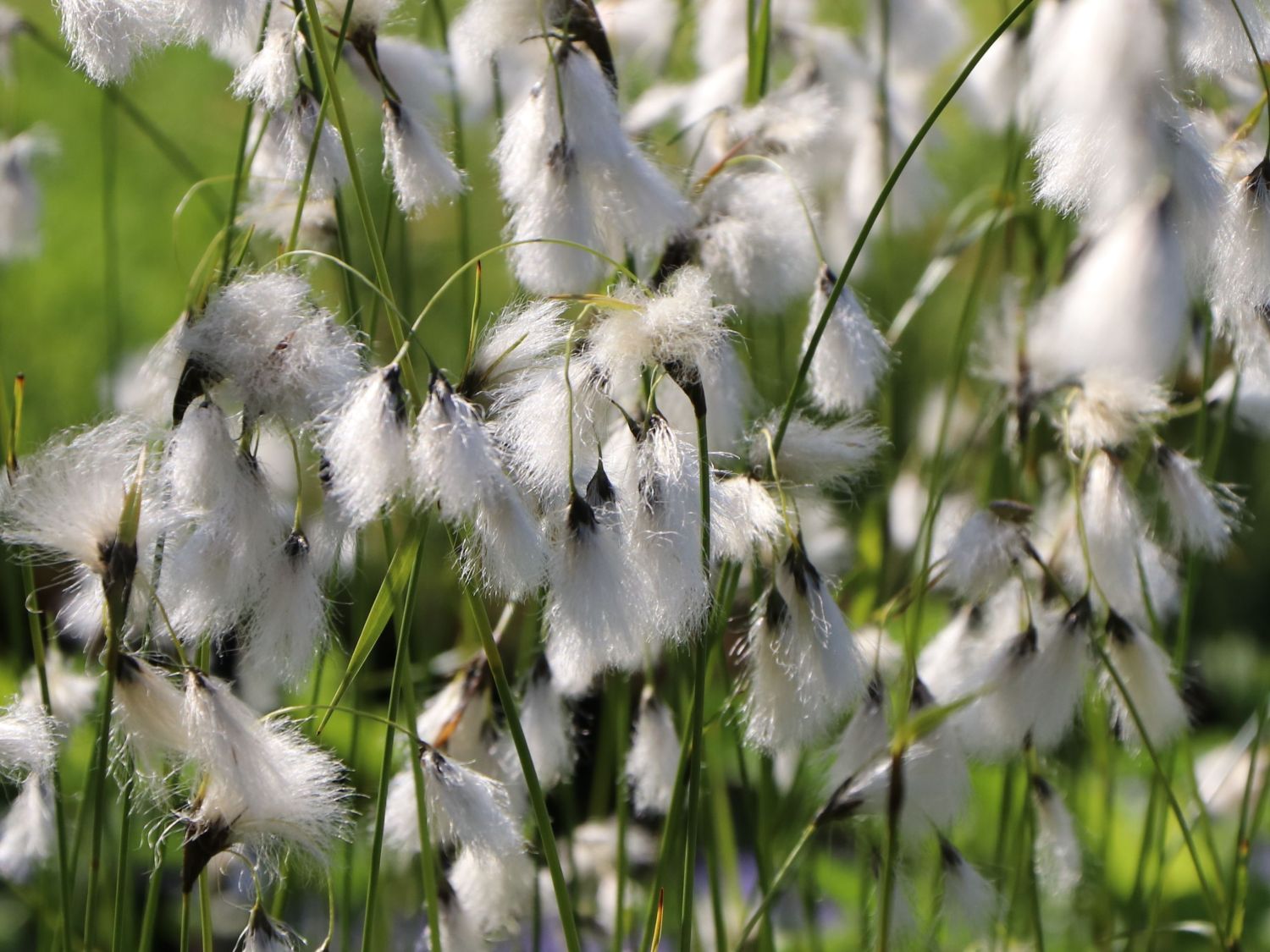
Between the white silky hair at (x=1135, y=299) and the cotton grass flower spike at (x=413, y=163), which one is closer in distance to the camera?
the white silky hair at (x=1135, y=299)

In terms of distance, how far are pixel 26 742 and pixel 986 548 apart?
0.62 m

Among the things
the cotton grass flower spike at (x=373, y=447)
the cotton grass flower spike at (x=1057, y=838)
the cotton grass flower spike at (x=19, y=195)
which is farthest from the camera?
the cotton grass flower spike at (x=19, y=195)

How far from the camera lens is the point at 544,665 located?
1.02 meters

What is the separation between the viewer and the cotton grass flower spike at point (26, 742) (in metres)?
0.69

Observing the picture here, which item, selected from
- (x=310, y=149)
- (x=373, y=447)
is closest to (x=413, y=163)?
(x=310, y=149)

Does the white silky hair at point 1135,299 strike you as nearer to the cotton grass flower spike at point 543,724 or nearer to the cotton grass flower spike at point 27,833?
the cotton grass flower spike at point 543,724

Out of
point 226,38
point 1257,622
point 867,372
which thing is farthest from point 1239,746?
point 1257,622

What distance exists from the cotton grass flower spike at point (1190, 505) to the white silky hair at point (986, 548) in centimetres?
12

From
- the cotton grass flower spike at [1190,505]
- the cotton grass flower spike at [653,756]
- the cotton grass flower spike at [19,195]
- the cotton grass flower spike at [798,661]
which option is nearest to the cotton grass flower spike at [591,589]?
the cotton grass flower spike at [798,661]

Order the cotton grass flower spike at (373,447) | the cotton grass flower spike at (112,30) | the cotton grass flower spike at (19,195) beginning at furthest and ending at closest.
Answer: the cotton grass flower spike at (19,195)
the cotton grass flower spike at (112,30)
the cotton grass flower spike at (373,447)

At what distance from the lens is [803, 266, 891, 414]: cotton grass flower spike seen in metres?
0.89

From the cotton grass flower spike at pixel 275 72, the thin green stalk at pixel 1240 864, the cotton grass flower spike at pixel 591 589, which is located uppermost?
the cotton grass flower spike at pixel 275 72

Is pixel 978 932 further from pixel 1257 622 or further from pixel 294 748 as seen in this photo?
pixel 1257 622

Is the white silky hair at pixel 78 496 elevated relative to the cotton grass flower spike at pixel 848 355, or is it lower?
lower
